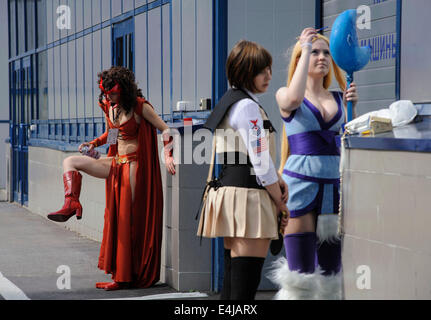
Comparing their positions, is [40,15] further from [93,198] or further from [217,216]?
[217,216]

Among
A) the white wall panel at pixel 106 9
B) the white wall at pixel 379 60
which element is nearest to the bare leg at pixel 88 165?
the white wall at pixel 379 60

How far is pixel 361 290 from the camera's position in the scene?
17.3 ft

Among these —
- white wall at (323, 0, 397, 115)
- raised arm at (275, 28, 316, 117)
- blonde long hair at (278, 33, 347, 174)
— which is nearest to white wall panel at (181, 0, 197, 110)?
white wall at (323, 0, 397, 115)

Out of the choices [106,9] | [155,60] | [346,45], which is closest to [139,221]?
[155,60]

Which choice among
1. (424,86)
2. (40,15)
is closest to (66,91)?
(40,15)

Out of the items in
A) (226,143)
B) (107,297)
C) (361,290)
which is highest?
(226,143)

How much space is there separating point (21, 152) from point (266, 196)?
582 inches

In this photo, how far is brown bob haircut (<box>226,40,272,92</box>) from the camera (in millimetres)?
4703

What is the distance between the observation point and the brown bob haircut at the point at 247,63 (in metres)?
4.70

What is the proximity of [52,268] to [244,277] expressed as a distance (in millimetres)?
5105

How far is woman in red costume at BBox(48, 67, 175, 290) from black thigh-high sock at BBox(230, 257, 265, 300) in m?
3.48

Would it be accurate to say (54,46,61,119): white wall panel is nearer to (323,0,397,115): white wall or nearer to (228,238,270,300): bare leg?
(323,0,397,115): white wall

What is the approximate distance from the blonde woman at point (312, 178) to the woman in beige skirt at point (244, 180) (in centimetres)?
50

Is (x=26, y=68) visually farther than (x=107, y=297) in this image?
Yes
